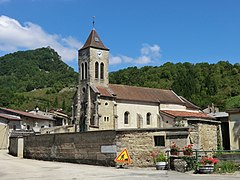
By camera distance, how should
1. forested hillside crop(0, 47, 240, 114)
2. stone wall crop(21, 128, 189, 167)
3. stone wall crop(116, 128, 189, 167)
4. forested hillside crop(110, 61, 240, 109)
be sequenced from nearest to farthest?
stone wall crop(116, 128, 189, 167), stone wall crop(21, 128, 189, 167), forested hillside crop(110, 61, 240, 109), forested hillside crop(0, 47, 240, 114)

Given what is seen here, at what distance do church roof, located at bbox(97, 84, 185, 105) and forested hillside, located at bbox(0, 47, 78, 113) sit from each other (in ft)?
180

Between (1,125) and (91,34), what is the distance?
21.9 metres

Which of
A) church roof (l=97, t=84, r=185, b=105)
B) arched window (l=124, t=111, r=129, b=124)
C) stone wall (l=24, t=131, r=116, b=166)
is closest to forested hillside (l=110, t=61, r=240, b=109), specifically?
church roof (l=97, t=84, r=185, b=105)

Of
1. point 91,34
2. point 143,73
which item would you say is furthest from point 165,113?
point 143,73

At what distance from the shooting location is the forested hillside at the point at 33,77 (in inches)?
4237

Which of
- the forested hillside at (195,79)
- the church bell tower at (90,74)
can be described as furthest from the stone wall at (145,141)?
the forested hillside at (195,79)

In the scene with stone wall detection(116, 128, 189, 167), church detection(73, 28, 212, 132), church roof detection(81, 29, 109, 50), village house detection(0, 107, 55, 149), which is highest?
church roof detection(81, 29, 109, 50)

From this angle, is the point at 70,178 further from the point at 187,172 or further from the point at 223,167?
the point at 223,167

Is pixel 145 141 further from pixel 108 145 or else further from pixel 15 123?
pixel 15 123

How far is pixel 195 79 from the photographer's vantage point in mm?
101250

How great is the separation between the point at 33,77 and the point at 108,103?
104478 millimetres

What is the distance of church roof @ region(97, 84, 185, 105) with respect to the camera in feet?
160

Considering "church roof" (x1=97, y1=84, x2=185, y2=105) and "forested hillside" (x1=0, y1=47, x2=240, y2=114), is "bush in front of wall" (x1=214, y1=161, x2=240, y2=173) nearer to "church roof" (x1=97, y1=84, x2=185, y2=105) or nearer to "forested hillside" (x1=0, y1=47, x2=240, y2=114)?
"church roof" (x1=97, y1=84, x2=185, y2=105)

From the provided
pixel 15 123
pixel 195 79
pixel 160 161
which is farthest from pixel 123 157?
pixel 195 79
